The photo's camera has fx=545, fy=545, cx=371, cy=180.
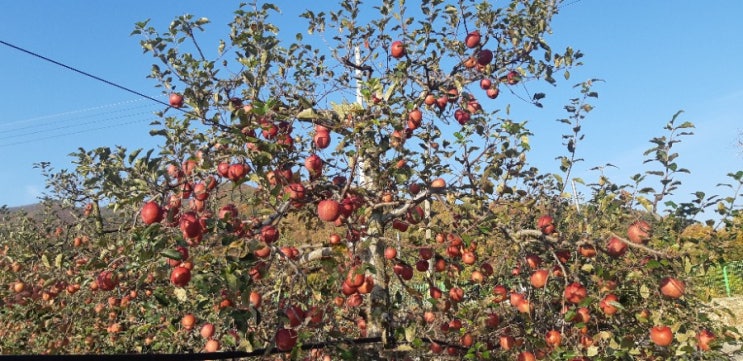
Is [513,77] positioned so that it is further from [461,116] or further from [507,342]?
[507,342]

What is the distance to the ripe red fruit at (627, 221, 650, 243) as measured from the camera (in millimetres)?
2784

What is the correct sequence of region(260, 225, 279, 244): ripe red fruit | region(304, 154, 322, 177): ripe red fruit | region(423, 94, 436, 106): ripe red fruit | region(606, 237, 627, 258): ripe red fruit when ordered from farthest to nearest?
region(423, 94, 436, 106): ripe red fruit, region(304, 154, 322, 177): ripe red fruit, region(606, 237, 627, 258): ripe red fruit, region(260, 225, 279, 244): ripe red fruit

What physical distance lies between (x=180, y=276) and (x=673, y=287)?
7.51 ft

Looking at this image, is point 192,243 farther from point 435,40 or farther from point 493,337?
point 435,40

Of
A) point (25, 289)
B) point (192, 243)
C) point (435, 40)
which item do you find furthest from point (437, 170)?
point (25, 289)

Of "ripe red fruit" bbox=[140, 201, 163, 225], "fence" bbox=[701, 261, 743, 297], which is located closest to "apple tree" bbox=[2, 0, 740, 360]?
"ripe red fruit" bbox=[140, 201, 163, 225]

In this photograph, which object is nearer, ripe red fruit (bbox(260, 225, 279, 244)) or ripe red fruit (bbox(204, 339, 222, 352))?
ripe red fruit (bbox(260, 225, 279, 244))

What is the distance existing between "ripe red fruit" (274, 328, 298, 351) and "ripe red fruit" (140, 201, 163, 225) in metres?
0.76

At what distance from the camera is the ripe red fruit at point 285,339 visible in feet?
8.07

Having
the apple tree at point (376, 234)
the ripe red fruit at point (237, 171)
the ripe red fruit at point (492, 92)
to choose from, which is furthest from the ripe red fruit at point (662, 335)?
the ripe red fruit at point (492, 92)

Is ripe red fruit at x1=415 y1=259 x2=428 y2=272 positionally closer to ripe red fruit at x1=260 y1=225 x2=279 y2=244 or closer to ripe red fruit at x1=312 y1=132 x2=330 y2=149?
ripe red fruit at x1=312 y1=132 x2=330 y2=149

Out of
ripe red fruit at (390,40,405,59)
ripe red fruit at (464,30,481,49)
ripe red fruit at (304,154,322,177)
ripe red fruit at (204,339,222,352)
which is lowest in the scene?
ripe red fruit at (204,339,222,352)

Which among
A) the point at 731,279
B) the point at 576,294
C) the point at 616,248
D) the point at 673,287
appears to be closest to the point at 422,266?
Answer: the point at 576,294

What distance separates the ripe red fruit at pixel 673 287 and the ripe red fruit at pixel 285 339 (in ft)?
5.77
